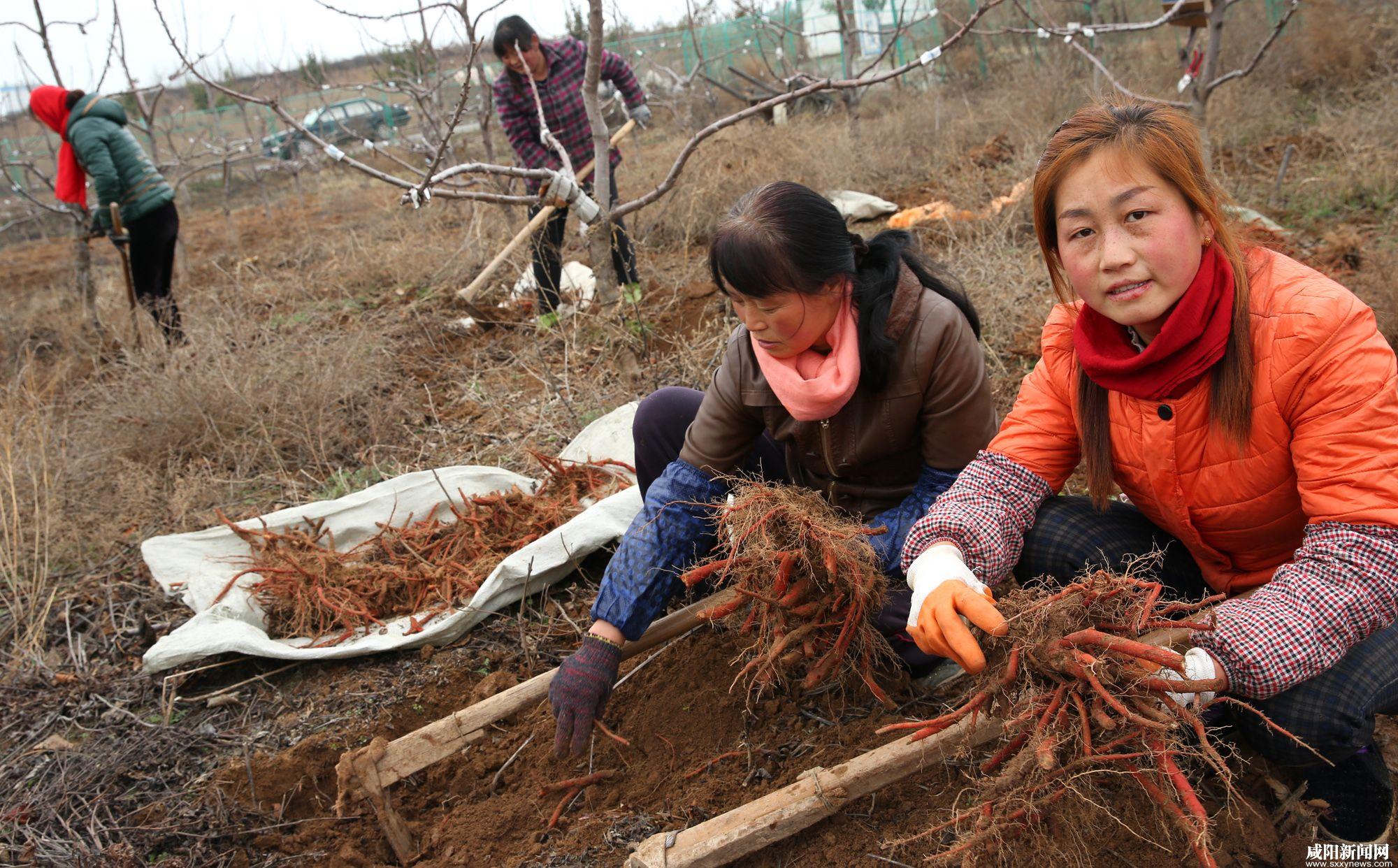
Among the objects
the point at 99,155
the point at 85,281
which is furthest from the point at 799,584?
the point at 85,281

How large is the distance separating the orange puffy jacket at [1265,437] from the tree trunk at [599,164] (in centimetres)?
190

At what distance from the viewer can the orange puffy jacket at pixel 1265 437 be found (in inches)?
47.8

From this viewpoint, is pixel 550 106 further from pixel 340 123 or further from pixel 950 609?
pixel 950 609

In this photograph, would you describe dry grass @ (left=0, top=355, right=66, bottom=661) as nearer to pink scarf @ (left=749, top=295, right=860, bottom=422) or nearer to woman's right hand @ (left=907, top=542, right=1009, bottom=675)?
pink scarf @ (left=749, top=295, right=860, bottom=422)

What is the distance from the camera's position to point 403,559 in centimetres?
269

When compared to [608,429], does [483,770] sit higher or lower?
lower

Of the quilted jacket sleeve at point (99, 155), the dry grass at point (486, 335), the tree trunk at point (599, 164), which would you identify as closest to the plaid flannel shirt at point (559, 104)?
the dry grass at point (486, 335)

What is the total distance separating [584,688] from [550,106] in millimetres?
3756

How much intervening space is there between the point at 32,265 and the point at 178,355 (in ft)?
28.3

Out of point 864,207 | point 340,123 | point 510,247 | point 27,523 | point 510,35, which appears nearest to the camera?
point 27,523

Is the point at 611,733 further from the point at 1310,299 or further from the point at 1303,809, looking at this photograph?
the point at 1310,299

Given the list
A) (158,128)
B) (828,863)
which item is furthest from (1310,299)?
(158,128)

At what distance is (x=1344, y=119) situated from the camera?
547 cm

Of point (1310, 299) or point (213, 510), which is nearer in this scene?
point (1310, 299)
